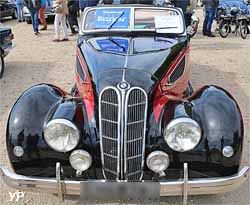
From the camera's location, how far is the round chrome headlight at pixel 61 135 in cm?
318

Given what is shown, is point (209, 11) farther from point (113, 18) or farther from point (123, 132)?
point (123, 132)

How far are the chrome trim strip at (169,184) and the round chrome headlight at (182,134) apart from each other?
0.31 meters

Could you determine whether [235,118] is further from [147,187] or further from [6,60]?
[6,60]

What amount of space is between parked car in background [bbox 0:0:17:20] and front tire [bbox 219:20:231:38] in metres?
11.4

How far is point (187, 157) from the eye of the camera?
327cm

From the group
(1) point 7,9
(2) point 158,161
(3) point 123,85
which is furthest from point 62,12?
(2) point 158,161

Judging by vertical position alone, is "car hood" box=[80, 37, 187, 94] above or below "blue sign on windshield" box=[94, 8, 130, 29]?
below

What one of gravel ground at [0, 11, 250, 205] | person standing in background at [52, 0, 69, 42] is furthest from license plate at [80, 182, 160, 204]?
person standing in background at [52, 0, 69, 42]

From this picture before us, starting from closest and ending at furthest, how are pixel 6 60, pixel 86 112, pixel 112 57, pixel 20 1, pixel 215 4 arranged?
pixel 86 112 → pixel 112 57 → pixel 6 60 → pixel 215 4 → pixel 20 1

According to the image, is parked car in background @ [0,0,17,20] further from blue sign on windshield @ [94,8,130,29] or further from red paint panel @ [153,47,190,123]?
red paint panel @ [153,47,190,123]

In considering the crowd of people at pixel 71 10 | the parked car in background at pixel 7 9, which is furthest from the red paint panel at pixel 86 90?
the parked car in background at pixel 7 9

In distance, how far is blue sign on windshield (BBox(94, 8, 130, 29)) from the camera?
4.96m

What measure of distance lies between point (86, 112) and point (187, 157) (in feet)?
3.53

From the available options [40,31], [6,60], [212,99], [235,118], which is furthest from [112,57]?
[40,31]
